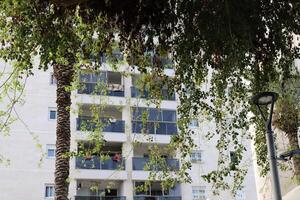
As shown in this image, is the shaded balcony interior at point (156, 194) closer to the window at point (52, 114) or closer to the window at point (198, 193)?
the window at point (198, 193)

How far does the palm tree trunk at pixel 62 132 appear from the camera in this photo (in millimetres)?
12609

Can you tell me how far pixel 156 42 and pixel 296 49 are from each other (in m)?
1.88

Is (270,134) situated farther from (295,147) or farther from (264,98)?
(295,147)

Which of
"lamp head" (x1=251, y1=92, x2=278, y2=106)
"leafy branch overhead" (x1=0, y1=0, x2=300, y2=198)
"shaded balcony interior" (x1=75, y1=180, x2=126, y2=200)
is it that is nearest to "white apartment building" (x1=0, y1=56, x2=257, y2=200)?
"shaded balcony interior" (x1=75, y1=180, x2=126, y2=200)

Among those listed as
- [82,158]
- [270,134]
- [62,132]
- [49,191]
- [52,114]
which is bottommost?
[270,134]

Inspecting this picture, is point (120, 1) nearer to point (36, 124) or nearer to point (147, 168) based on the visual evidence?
point (147, 168)

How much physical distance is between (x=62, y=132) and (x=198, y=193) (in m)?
24.6

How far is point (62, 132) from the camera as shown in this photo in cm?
1336

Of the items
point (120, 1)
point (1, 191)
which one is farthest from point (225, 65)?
point (1, 191)

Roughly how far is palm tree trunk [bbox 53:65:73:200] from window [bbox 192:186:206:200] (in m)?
24.4

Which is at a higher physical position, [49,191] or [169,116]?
[169,116]

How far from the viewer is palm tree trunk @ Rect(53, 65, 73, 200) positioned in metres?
12.6

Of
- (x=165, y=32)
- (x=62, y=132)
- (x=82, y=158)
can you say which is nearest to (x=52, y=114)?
(x=82, y=158)

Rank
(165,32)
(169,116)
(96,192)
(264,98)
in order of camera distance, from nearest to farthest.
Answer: (165,32), (264,98), (96,192), (169,116)
